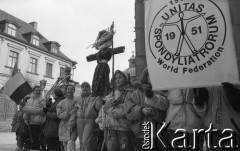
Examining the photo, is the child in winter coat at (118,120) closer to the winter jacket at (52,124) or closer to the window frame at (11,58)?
the winter jacket at (52,124)

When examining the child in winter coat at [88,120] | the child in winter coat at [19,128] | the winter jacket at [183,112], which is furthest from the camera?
the child in winter coat at [19,128]

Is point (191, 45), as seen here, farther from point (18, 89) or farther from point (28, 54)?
point (28, 54)

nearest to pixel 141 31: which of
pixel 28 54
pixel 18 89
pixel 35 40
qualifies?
pixel 18 89

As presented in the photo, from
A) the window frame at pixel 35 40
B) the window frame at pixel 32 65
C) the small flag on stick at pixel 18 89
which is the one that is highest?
the window frame at pixel 35 40

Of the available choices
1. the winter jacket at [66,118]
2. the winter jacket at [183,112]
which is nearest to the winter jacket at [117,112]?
the winter jacket at [183,112]

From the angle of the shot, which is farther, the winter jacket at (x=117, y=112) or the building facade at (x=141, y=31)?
the building facade at (x=141, y=31)

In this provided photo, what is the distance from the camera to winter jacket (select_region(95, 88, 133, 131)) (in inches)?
153

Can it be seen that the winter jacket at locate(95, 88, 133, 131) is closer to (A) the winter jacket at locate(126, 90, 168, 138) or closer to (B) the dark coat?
(A) the winter jacket at locate(126, 90, 168, 138)

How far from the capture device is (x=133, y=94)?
3.86m

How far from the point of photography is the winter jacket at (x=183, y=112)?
307 cm

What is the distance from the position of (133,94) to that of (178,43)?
1.21 metres

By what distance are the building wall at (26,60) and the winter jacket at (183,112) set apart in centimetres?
2417

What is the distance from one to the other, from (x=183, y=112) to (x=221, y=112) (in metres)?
0.44

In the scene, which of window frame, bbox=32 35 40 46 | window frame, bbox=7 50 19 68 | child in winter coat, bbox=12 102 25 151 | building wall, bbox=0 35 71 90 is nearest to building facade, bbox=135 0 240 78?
child in winter coat, bbox=12 102 25 151
